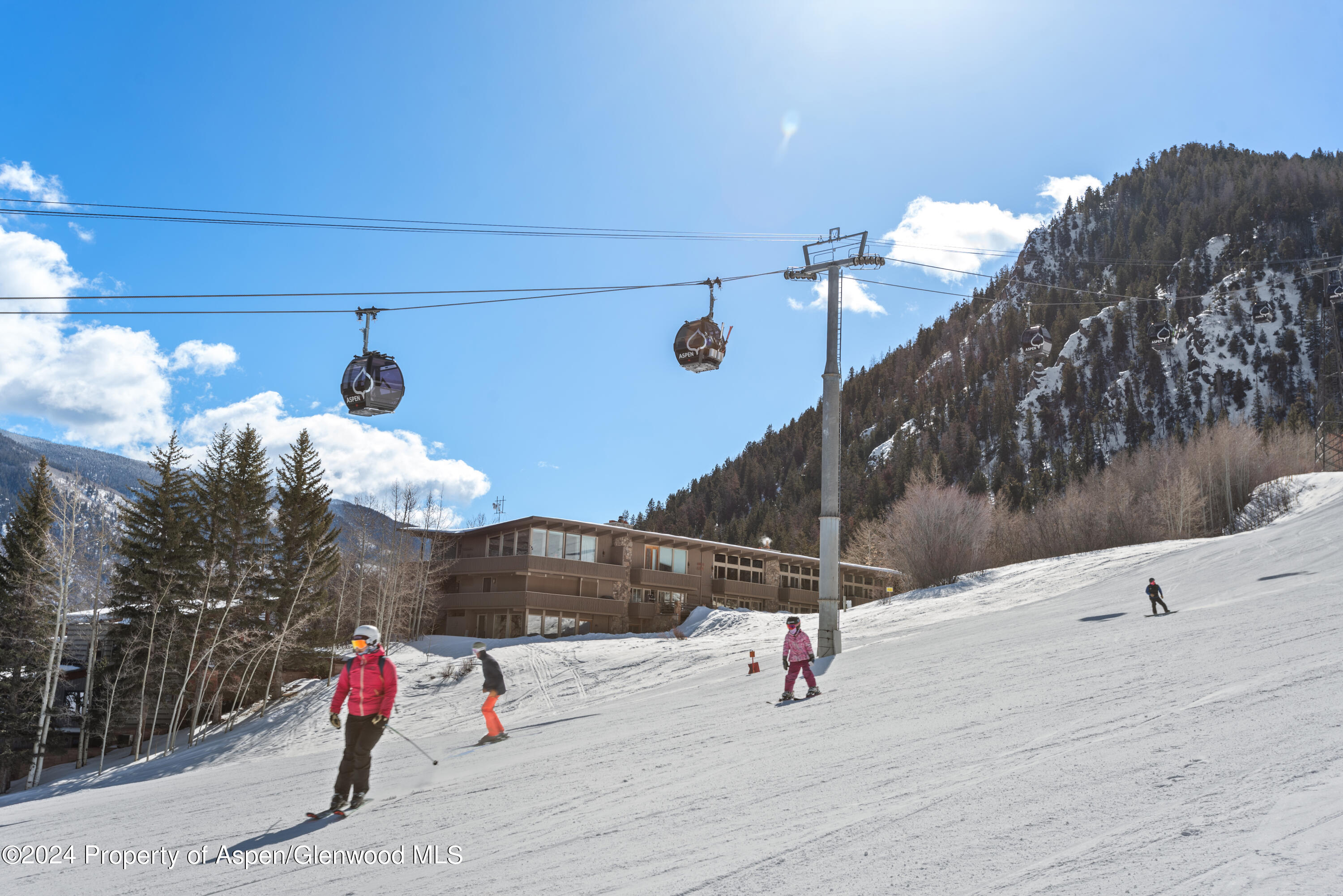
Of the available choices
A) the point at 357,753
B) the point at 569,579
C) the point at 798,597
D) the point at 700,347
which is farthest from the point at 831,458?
the point at 798,597

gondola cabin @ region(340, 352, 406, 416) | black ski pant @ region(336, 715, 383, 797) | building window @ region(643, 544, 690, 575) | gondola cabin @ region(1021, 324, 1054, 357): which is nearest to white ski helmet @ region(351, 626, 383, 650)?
black ski pant @ region(336, 715, 383, 797)

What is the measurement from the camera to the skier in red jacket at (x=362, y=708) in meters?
8.51

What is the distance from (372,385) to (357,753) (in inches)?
305

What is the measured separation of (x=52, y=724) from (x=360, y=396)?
3527 cm

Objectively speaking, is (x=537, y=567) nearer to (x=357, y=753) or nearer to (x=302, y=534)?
(x=302, y=534)

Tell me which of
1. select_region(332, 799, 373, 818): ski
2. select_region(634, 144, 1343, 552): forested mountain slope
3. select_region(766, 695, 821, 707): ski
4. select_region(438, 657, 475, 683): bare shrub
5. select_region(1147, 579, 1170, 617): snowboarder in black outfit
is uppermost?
select_region(634, 144, 1343, 552): forested mountain slope

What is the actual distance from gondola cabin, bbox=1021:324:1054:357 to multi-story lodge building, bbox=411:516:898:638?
25.0 m

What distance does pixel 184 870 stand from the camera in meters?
7.00

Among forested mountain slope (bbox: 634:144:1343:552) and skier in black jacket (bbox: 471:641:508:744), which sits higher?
forested mountain slope (bbox: 634:144:1343:552)

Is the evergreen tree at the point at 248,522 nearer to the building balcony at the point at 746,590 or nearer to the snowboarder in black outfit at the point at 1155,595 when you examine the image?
the building balcony at the point at 746,590

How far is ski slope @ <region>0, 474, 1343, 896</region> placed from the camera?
5.47 meters

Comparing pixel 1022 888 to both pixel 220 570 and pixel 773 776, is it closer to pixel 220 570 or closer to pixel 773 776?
pixel 773 776

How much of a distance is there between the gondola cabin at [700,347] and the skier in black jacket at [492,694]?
6.60m

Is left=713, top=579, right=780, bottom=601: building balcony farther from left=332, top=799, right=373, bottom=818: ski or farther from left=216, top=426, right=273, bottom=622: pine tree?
left=332, top=799, right=373, bottom=818: ski
